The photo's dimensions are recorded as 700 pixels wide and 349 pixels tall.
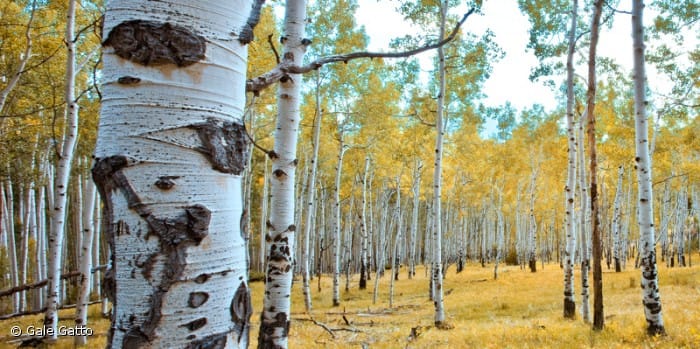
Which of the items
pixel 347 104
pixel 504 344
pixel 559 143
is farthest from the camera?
pixel 559 143

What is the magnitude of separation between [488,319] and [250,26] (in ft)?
38.4

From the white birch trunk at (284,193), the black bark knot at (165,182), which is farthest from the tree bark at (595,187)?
the black bark knot at (165,182)

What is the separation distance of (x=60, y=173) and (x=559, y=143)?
20.1 m

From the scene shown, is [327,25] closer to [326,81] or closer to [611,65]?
[326,81]

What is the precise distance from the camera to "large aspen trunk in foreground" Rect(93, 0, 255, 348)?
852mm

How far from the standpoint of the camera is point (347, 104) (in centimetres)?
1620

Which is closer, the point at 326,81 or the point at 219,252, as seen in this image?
the point at 219,252

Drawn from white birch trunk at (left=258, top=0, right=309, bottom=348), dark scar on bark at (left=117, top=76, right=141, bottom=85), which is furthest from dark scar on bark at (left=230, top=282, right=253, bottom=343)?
white birch trunk at (left=258, top=0, right=309, bottom=348)

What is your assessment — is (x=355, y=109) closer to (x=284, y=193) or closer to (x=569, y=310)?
(x=569, y=310)

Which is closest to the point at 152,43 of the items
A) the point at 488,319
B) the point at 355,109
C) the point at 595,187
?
the point at 595,187

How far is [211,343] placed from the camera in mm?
878

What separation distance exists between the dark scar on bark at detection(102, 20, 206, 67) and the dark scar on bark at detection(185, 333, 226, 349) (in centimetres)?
58

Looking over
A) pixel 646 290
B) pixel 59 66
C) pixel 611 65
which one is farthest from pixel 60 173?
pixel 611 65

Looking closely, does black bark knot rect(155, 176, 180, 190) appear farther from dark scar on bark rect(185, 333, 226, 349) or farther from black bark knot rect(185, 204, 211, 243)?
dark scar on bark rect(185, 333, 226, 349)
